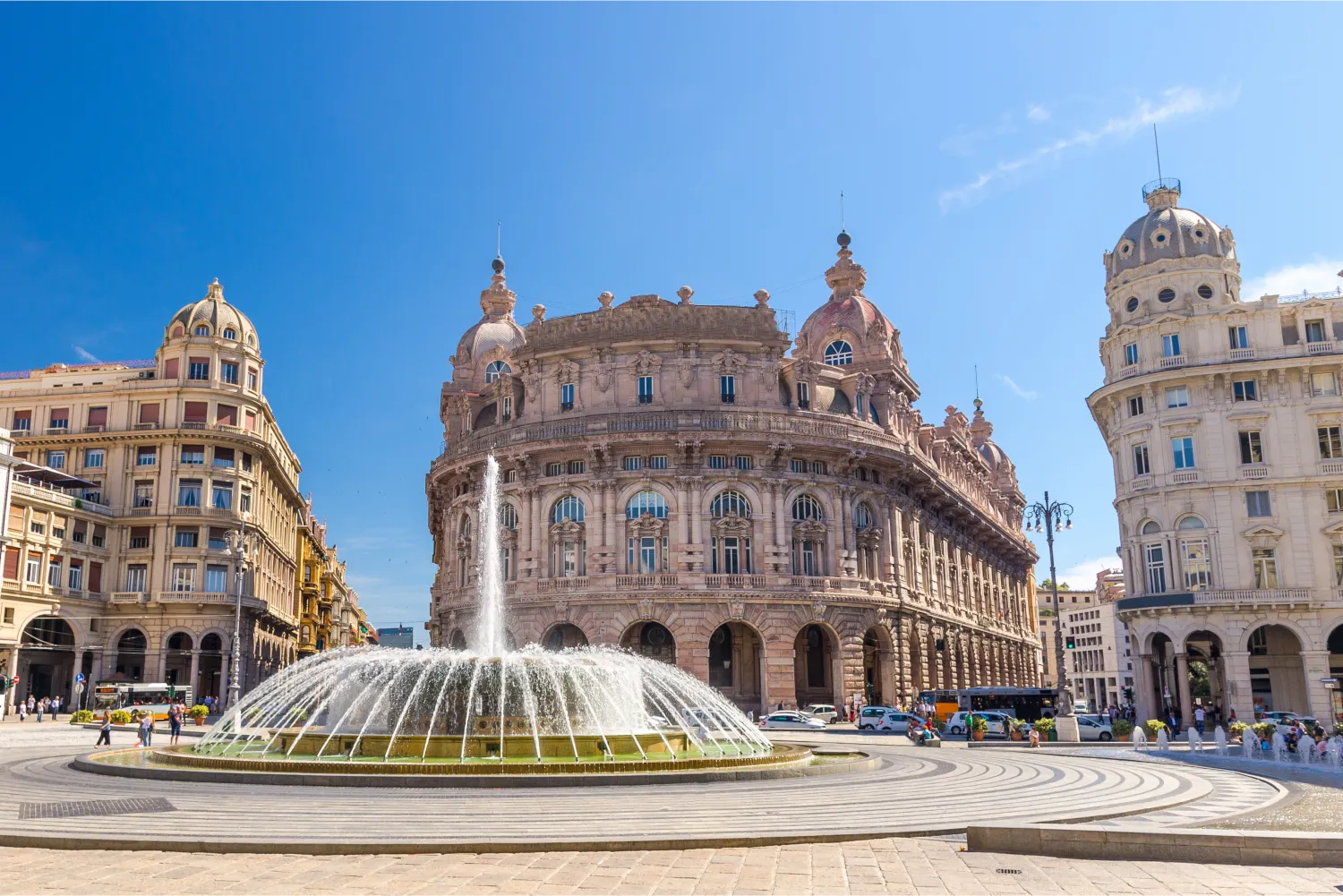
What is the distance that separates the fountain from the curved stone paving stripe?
1587 mm

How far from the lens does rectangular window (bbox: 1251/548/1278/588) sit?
149ft

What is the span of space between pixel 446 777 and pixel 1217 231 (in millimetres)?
45524

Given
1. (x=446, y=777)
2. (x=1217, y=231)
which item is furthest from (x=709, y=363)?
(x=446, y=777)

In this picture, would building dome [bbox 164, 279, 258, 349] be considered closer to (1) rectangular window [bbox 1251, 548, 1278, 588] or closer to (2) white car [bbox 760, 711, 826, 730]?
(2) white car [bbox 760, 711, 826, 730]

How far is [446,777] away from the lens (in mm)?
17797

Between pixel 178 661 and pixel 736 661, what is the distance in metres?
30.5

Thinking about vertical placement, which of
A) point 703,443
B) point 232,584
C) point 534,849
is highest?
point 703,443

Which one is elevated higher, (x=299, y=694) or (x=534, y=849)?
(x=299, y=694)

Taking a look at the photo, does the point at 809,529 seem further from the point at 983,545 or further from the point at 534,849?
the point at 534,849

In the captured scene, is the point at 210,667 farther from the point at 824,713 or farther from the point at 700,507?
the point at 824,713

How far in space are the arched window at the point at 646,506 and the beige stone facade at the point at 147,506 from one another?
2290 centimetres

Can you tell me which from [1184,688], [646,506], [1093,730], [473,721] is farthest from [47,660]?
[1184,688]

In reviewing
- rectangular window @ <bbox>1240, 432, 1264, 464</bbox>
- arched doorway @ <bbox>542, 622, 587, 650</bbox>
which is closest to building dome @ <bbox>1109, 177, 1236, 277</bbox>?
rectangular window @ <bbox>1240, 432, 1264, 464</bbox>

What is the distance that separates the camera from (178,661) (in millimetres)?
59344
